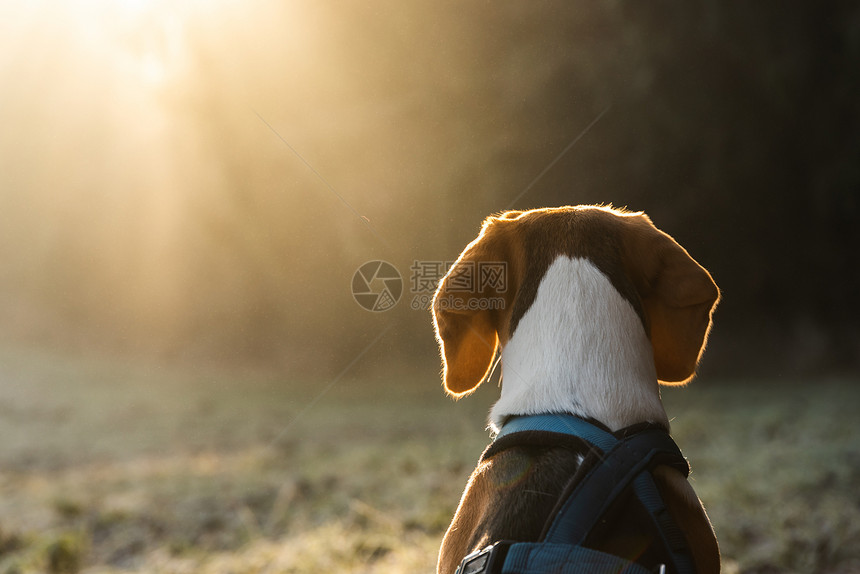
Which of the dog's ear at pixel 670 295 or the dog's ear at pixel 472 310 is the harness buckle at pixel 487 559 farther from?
the dog's ear at pixel 670 295

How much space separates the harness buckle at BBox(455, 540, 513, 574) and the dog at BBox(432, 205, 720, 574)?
0.28 ft

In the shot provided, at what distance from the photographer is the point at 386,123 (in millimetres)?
6352

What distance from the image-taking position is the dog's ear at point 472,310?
156cm

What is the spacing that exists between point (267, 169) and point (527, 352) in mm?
6281

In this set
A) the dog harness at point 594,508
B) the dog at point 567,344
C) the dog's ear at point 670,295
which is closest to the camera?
the dog harness at point 594,508

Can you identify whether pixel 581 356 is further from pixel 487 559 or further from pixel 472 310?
pixel 487 559

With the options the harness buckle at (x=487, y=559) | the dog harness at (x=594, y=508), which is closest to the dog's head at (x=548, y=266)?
the dog harness at (x=594, y=508)

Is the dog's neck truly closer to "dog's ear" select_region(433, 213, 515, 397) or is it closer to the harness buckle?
"dog's ear" select_region(433, 213, 515, 397)
